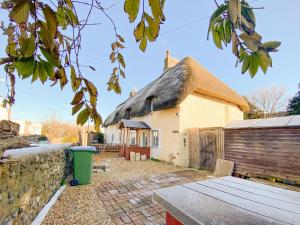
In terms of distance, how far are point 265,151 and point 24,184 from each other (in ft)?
24.6

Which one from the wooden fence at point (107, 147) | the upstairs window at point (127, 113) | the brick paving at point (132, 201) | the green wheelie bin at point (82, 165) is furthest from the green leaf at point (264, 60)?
the wooden fence at point (107, 147)

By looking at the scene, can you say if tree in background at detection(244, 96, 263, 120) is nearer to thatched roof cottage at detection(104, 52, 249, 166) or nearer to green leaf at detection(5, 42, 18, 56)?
thatched roof cottage at detection(104, 52, 249, 166)

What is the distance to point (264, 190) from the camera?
6.07 ft

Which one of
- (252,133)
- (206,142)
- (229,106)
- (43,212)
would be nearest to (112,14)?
(43,212)

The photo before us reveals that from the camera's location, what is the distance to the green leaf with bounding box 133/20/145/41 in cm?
81

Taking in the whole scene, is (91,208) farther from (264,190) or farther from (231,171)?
(231,171)

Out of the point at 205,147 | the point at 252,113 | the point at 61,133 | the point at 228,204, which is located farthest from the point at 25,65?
the point at 61,133

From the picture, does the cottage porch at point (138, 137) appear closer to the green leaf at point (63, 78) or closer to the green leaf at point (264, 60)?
the green leaf at point (63, 78)

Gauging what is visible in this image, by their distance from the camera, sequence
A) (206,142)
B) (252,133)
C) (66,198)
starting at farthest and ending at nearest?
1. (206,142)
2. (252,133)
3. (66,198)

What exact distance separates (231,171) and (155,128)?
6.60 m

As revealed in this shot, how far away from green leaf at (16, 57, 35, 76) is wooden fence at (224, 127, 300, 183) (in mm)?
7638

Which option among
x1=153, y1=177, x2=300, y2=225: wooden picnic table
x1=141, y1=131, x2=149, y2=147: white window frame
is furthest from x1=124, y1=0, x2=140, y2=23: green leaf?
x1=141, y1=131, x2=149, y2=147: white window frame

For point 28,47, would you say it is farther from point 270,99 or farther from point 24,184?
point 270,99

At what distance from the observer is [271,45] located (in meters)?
0.68
